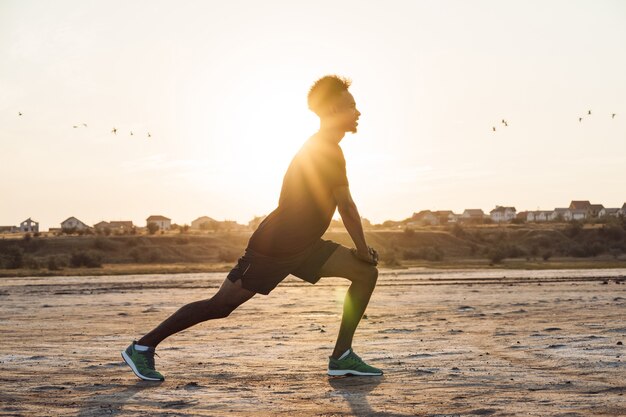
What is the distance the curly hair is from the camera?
7.43 metres

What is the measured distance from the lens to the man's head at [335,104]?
24.3ft

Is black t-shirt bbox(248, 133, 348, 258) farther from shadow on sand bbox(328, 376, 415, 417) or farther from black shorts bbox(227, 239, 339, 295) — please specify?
shadow on sand bbox(328, 376, 415, 417)

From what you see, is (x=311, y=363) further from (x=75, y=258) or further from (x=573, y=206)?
(x=573, y=206)

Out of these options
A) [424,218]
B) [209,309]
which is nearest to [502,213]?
[424,218]

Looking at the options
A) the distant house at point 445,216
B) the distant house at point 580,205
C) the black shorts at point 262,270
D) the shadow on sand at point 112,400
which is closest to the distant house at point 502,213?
the distant house at point 445,216

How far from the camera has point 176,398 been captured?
6371 mm

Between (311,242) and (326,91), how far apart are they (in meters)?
1.26

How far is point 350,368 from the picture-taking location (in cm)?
738

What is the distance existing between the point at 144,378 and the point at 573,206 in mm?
199042

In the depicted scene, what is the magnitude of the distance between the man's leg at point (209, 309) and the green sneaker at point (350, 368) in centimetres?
89

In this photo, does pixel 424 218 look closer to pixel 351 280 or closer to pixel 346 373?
pixel 351 280

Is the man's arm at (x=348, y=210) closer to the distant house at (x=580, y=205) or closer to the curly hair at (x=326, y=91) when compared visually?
the curly hair at (x=326, y=91)

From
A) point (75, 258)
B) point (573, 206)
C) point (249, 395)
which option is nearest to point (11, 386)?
point (249, 395)

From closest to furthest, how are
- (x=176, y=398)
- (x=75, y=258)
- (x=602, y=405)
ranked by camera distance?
(x=602, y=405) < (x=176, y=398) < (x=75, y=258)
